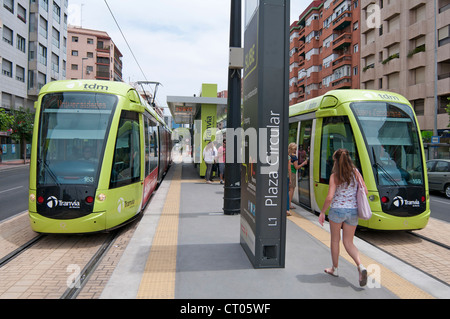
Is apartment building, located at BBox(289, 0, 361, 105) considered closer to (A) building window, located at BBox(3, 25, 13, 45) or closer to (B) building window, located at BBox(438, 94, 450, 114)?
(B) building window, located at BBox(438, 94, 450, 114)

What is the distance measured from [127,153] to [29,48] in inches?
1646

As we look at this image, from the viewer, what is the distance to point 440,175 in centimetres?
1398

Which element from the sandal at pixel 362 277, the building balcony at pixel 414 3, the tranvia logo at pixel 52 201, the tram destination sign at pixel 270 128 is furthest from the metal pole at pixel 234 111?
the building balcony at pixel 414 3

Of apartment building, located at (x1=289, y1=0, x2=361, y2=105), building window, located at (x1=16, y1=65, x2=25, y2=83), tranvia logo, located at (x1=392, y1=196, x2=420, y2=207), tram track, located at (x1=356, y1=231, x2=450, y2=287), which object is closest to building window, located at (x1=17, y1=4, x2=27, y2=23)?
building window, located at (x1=16, y1=65, x2=25, y2=83)

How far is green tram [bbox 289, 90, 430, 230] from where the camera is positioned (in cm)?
636

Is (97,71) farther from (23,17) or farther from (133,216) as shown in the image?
(133,216)

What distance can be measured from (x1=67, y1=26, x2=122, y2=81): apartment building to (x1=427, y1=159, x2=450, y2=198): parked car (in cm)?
6651

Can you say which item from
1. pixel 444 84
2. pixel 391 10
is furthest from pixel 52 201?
pixel 391 10

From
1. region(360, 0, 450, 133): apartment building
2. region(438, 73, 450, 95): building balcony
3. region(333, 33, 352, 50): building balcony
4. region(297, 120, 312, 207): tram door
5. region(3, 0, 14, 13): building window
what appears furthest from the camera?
region(333, 33, 352, 50): building balcony

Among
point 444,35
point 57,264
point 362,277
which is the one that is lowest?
point 57,264

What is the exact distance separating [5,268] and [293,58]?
6665cm

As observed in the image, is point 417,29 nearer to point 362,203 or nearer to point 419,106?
point 419,106

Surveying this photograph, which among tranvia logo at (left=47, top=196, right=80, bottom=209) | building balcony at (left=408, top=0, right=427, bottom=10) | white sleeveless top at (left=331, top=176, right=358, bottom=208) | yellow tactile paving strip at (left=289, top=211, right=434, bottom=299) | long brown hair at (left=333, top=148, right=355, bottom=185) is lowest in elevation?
yellow tactile paving strip at (left=289, top=211, right=434, bottom=299)
